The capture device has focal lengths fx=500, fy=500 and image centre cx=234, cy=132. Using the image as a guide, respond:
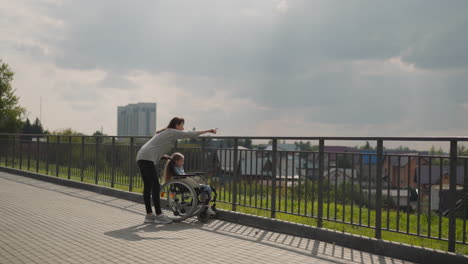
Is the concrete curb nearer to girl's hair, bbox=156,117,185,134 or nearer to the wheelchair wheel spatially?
the wheelchair wheel

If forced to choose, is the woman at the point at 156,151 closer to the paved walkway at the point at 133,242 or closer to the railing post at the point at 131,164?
the paved walkway at the point at 133,242

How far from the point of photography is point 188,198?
882cm

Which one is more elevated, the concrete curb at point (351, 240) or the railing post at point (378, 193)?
the railing post at point (378, 193)

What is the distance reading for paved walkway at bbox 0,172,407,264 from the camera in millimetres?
6012

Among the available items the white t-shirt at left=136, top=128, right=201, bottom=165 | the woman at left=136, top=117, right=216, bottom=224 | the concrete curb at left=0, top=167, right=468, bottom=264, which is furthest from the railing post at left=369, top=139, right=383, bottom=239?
the white t-shirt at left=136, top=128, right=201, bottom=165

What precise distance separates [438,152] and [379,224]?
1239 mm

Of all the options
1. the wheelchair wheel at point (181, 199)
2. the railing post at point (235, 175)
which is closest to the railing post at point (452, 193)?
the railing post at point (235, 175)

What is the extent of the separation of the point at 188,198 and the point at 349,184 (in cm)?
296

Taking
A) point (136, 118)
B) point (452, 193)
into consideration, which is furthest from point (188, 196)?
point (136, 118)

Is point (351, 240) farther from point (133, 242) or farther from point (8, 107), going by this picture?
point (8, 107)

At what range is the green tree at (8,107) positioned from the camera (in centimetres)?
5676

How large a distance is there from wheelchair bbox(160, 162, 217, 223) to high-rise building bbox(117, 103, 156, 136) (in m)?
120

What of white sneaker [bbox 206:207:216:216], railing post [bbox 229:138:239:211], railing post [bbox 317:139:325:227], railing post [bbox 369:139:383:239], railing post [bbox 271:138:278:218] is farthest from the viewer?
railing post [bbox 229:138:239:211]

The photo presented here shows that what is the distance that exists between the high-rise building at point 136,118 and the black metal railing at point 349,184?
119150 mm
